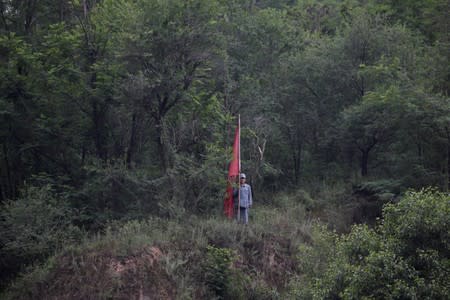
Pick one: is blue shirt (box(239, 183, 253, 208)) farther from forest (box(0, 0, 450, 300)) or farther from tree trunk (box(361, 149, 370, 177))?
tree trunk (box(361, 149, 370, 177))

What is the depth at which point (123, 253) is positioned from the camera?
14.8 m

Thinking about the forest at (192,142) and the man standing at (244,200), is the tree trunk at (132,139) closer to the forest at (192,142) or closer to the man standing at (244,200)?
the forest at (192,142)

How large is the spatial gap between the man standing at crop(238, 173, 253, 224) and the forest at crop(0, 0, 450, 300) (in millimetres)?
441

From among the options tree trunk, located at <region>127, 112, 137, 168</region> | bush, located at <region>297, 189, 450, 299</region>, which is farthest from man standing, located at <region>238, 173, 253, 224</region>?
bush, located at <region>297, 189, 450, 299</region>

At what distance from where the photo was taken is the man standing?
53.5ft

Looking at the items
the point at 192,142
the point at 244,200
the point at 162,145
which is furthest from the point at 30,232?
the point at 244,200

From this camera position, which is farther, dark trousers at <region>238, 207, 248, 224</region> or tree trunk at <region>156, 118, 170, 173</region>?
tree trunk at <region>156, 118, 170, 173</region>

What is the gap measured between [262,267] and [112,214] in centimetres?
548

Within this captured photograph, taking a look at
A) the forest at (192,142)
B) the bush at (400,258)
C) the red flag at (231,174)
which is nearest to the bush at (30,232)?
the forest at (192,142)

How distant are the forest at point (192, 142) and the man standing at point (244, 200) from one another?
441 millimetres

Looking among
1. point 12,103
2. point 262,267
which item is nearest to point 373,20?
point 262,267

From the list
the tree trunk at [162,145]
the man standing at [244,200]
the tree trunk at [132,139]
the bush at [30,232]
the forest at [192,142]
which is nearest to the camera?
the forest at [192,142]

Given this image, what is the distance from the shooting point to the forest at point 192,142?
1498 cm

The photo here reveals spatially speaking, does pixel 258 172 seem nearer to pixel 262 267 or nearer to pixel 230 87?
pixel 230 87
